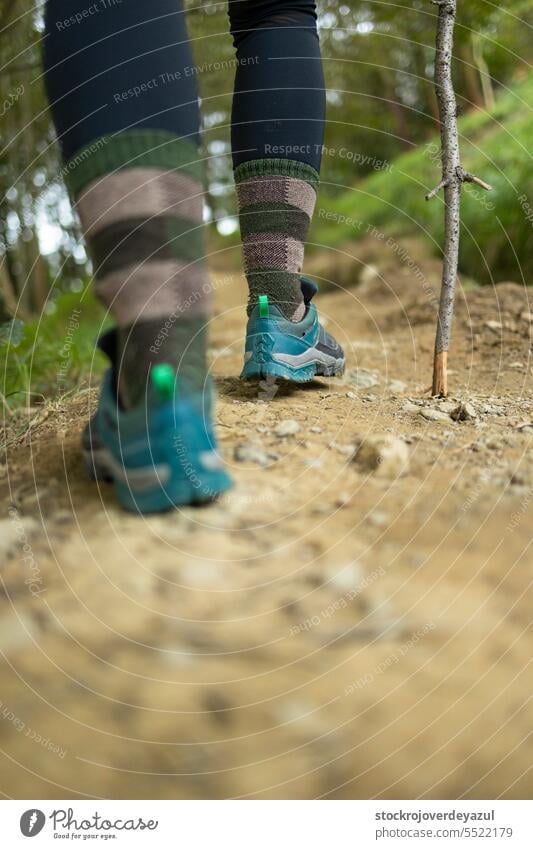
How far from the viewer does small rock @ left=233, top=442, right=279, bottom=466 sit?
3.16ft

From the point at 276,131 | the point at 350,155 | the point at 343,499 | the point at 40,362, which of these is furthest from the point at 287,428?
the point at 350,155

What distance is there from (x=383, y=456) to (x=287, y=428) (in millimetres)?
176

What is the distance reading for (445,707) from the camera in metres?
0.64

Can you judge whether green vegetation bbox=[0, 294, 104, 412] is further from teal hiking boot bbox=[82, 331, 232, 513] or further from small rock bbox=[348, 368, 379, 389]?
teal hiking boot bbox=[82, 331, 232, 513]

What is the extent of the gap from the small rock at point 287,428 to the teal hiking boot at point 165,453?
0.22 metres

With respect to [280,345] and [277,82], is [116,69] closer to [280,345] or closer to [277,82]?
[277,82]

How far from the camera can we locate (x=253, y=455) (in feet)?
3.20

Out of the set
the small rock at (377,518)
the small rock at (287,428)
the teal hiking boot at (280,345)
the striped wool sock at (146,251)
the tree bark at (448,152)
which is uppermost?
the tree bark at (448,152)

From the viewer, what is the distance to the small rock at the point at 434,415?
1.20 metres

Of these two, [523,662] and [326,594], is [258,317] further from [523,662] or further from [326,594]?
[523,662]

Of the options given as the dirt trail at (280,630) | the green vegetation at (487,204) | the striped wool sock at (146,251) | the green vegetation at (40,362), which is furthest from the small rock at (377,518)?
the green vegetation at (487,204)

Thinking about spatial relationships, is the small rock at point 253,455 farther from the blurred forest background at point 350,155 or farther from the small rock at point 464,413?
the blurred forest background at point 350,155

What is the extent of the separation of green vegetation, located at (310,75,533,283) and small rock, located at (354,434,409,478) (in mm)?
1197

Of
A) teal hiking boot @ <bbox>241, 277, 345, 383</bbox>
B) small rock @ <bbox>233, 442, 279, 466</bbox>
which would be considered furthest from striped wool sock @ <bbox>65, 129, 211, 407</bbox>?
teal hiking boot @ <bbox>241, 277, 345, 383</bbox>
